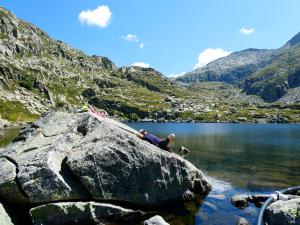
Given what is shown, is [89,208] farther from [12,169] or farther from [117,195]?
[12,169]

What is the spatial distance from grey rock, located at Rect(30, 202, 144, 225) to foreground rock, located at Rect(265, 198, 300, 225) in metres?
9.64

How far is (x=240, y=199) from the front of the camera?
30453 millimetres

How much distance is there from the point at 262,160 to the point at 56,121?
42.4 m

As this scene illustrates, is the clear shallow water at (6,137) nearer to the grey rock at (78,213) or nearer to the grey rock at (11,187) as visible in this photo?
the grey rock at (11,187)

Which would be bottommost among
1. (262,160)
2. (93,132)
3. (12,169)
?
(262,160)

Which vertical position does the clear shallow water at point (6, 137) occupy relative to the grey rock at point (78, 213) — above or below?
above

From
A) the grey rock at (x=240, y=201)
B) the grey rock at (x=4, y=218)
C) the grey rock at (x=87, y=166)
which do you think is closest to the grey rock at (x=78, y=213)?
the grey rock at (x=87, y=166)

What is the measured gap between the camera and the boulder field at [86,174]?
925 inches

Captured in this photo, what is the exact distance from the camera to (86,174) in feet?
80.9

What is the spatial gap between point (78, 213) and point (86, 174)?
2664 mm

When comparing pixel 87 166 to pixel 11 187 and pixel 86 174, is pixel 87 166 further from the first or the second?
pixel 11 187

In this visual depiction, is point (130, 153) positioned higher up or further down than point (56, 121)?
further down

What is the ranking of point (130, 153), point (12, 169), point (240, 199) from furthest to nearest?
1. point (240, 199)
2. point (130, 153)
3. point (12, 169)

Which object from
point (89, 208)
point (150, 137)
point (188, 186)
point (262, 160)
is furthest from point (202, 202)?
point (262, 160)
